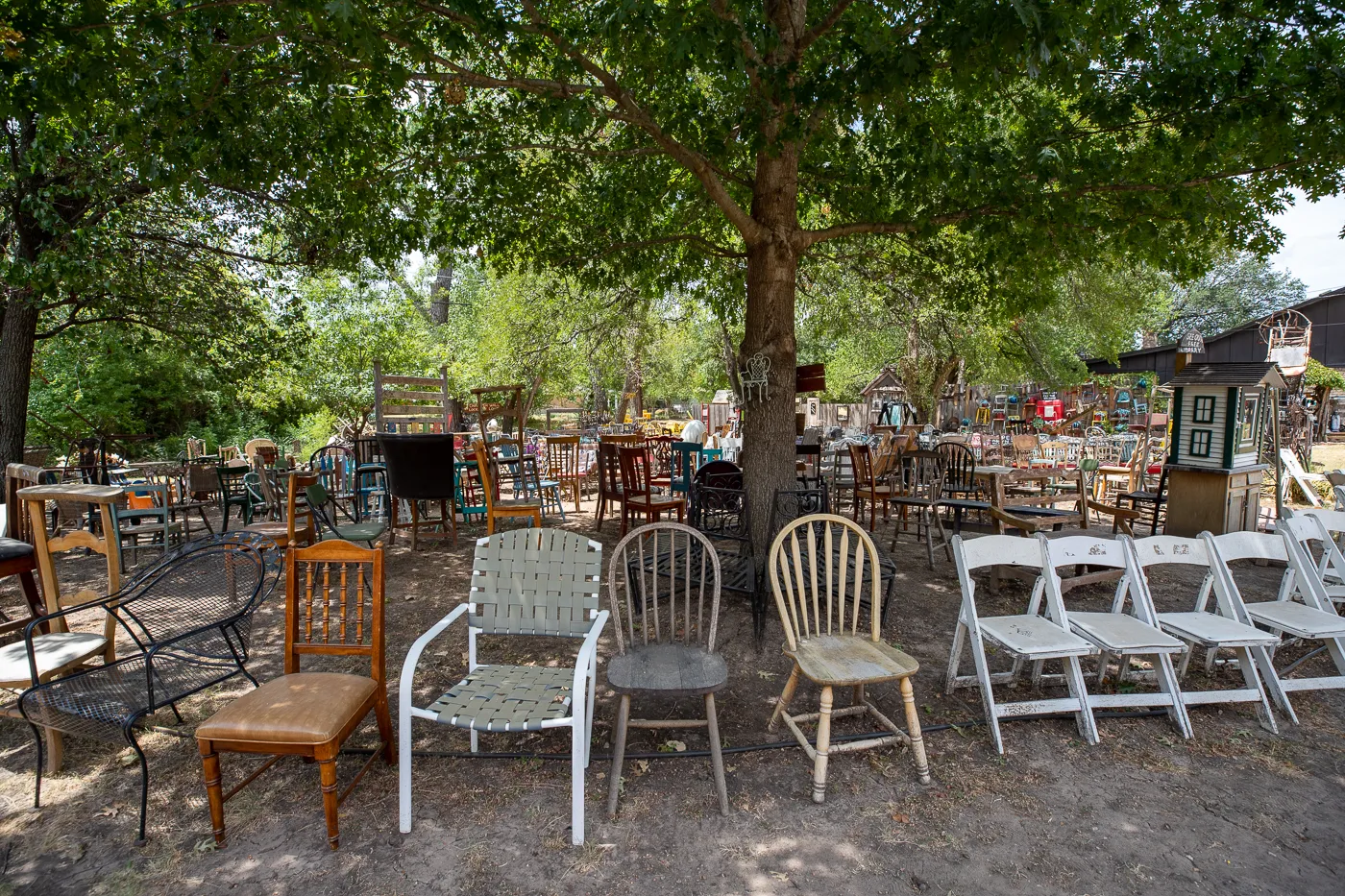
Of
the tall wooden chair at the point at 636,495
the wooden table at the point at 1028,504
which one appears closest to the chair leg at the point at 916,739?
the wooden table at the point at 1028,504

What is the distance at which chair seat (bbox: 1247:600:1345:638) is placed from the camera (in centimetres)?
347

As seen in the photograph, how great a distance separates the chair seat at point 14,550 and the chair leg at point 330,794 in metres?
2.07

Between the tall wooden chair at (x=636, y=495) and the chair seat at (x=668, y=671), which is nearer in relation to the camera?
the chair seat at (x=668, y=671)

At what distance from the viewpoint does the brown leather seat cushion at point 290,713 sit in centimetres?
237

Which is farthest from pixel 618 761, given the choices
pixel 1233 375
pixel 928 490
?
pixel 1233 375

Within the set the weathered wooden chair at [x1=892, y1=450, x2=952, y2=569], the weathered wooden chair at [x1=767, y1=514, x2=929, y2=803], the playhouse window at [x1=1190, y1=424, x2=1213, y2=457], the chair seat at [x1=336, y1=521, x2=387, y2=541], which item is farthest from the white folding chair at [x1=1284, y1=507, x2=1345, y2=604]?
the chair seat at [x1=336, y1=521, x2=387, y2=541]

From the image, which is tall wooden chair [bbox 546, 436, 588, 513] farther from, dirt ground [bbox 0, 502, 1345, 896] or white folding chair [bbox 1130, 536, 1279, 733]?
white folding chair [bbox 1130, 536, 1279, 733]

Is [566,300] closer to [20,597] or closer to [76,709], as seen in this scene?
[20,597]

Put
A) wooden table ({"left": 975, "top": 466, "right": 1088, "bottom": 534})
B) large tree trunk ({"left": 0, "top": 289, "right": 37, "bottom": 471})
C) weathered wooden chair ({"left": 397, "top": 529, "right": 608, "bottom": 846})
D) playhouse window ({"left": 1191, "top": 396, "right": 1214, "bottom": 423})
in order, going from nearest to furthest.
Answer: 1. weathered wooden chair ({"left": 397, "top": 529, "right": 608, "bottom": 846})
2. wooden table ({"left": 975, "top": 466, "right": 1088, "bottom": 534})
3. playhouse window ({"left": 1191, "top": 396, "right": 1214, "bottom": 423})
4. large tree trunk ({"left": 0, "top": 289, "right": 37, "bottom": 471})

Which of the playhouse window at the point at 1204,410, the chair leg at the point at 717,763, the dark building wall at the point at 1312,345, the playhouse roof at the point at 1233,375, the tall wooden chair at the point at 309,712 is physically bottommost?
the chair leg at the point at 717,763

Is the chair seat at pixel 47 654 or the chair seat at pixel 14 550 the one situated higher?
the chair seat at pixel 14 550

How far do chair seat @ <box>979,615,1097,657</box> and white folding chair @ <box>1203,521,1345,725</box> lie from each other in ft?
3.48

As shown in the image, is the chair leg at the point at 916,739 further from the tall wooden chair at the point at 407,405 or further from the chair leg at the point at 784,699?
the tall wooden chair at the point at 407,405

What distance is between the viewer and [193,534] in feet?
27.3
